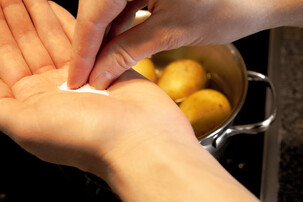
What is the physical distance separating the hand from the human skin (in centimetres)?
6

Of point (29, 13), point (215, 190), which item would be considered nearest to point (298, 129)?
point (215, 190)

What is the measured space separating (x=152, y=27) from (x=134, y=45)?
47 millimetres

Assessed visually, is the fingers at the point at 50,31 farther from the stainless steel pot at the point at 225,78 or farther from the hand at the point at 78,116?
the stainless steel pot at the point at 225,78

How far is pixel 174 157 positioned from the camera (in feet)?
1.48

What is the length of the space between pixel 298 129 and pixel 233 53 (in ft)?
1.22

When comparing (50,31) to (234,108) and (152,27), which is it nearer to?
(152,27)

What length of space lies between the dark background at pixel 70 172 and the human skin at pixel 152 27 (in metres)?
0.31

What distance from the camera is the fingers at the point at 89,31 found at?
464 millimetres

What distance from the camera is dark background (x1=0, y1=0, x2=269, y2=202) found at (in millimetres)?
808

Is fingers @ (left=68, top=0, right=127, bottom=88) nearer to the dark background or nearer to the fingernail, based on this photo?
the fingernail

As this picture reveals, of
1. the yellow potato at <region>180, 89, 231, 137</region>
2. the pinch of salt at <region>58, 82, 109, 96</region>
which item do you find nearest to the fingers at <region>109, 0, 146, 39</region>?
the pinch of salt at <region>58, 82, 109, 96</region>

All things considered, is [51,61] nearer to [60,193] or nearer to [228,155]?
[60,193]

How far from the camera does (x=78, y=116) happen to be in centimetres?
49

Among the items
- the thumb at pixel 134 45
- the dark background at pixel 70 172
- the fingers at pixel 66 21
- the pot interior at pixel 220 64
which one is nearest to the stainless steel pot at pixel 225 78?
the pot interior at pixel 220 64
